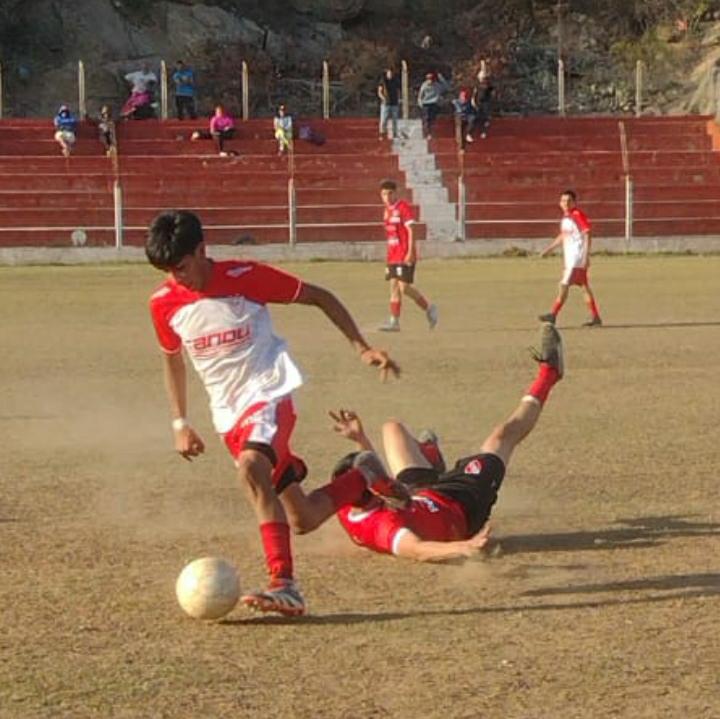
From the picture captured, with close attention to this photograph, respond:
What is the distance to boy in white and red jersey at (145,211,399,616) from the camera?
6.11 metres

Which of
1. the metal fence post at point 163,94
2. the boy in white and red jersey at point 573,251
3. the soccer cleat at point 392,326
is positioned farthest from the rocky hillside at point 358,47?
the soccer cleat at point 392,326

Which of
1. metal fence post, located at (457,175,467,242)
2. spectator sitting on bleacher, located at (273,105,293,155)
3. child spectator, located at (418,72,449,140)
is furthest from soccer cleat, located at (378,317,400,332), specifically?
child spectator, located at (418,72,449,140)

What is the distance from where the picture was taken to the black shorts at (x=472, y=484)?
280 inches

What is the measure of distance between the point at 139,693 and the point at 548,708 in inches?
49.7

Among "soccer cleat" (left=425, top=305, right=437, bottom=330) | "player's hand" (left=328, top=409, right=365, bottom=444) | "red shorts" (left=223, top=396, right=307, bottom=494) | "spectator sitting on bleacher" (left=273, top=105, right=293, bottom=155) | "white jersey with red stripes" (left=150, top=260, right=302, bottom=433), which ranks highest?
"spectator sitting on bleacher" (left=273, top=105, right=293, bottom=155)

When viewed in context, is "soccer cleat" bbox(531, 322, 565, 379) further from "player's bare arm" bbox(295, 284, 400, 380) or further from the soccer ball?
the soccer ball

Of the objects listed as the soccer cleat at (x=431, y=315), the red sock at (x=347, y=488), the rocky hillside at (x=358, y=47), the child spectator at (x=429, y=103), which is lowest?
the soccer cleat at (x=431, y=315)

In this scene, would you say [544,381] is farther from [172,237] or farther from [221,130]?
[221,130]

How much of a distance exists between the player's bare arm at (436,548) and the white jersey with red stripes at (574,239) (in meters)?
12.6

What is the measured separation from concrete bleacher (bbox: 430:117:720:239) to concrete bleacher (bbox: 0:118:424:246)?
1741 millimetres

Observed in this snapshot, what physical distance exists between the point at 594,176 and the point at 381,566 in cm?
3019

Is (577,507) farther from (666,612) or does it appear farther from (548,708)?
(548,708)

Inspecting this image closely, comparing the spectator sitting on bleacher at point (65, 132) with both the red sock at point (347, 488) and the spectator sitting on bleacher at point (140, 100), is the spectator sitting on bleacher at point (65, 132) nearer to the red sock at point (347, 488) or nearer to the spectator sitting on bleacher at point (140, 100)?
the spectator sitting on bleacher at point (140, 100)

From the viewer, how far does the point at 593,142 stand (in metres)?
38.6
